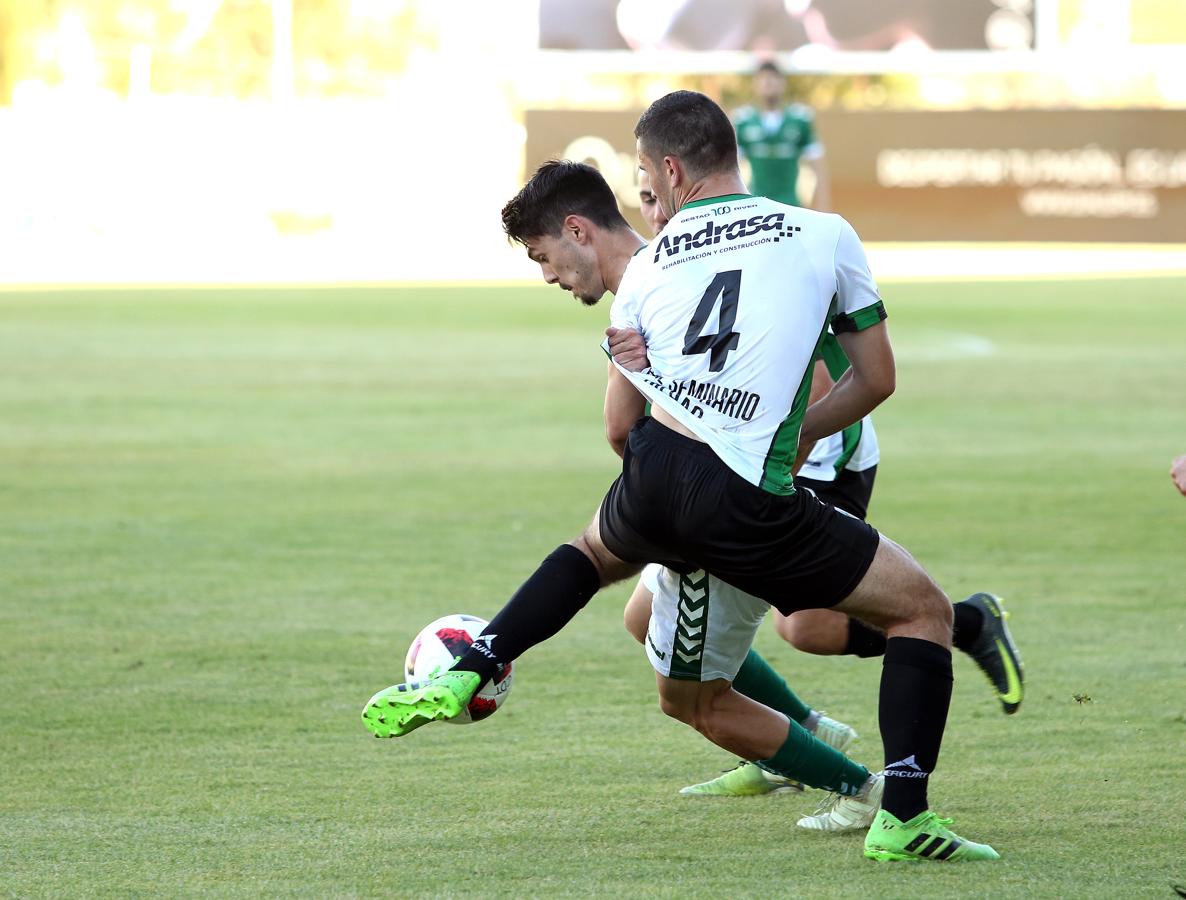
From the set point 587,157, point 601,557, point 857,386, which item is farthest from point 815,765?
point 587,157

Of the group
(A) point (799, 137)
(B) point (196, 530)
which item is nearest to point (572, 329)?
(A) point (799, 137)

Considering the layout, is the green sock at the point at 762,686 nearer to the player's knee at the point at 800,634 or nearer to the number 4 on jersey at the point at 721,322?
the player's knee at the point at 800,634

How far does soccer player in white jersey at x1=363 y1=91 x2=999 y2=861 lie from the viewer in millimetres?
4188

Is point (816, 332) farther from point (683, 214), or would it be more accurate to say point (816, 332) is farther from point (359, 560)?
point (359, 560)

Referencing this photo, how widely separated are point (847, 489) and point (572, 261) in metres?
1.36

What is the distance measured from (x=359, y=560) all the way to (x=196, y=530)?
1226mm

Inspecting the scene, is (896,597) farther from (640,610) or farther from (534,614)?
(640,610)

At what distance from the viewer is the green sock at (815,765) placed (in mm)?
4742

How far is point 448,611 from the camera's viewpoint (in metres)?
7.57

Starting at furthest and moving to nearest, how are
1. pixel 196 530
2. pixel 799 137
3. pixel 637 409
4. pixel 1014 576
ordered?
1. pixel 799 137
2. pixel 196 530
3. pixel 1014 576
4. pixel 637 409

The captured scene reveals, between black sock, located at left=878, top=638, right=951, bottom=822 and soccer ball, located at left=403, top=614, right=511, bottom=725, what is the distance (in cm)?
93

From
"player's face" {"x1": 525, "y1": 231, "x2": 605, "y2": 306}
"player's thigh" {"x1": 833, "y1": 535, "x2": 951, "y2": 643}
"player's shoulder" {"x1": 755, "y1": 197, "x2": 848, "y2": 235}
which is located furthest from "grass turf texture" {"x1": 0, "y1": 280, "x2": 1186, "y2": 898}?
"player's shoulder" {"x1": 755, "y1": 197, "x2": 848, "y2": 235}

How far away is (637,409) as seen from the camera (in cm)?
452

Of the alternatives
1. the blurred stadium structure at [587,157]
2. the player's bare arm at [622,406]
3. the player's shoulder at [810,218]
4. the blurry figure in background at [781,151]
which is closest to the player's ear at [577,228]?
the player's bare arm at [622,406]
